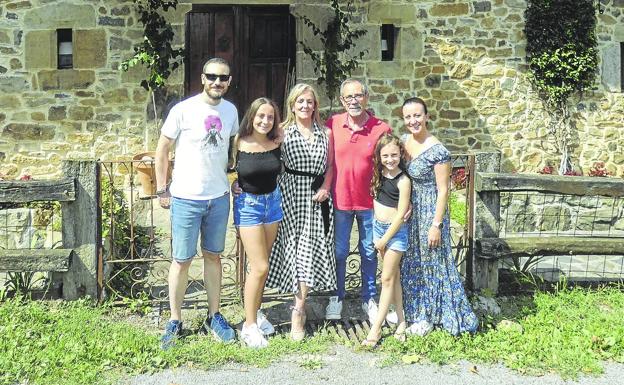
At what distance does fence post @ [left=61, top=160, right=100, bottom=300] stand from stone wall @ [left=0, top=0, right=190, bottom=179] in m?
3.88

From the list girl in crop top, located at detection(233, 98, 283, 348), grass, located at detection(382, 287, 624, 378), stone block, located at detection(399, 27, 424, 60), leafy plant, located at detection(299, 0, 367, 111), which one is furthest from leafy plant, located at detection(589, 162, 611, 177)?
girl in crop top, located at detection(233, 98, 283, 348)

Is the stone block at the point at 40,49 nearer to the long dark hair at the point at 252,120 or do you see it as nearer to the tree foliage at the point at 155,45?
the tree foliage at the point at 155,45

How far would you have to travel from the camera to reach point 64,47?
8555mm

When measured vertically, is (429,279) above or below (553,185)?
below

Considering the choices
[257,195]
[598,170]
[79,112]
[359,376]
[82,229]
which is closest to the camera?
[359,376]

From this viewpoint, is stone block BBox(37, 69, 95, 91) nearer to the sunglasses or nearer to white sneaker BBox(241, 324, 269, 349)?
the sunglasses

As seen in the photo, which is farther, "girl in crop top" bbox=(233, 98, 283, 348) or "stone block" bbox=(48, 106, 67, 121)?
"stone block" bbox=(48, 106, 67, 121)

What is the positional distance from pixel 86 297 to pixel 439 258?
8.45 ft

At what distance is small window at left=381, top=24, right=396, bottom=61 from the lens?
9312mm

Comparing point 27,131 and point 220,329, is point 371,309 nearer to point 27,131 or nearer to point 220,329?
point 220,329

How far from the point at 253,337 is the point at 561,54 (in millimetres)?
7202

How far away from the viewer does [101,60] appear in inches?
336

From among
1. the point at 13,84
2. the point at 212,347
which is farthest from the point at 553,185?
the point at 13,84

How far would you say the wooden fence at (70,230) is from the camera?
4.81 m
